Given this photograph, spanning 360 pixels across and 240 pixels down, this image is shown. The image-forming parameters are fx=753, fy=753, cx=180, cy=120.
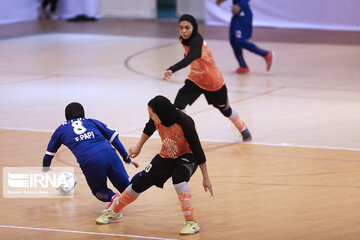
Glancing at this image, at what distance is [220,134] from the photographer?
10.7m

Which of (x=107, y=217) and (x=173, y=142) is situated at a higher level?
(x=173, y=142)

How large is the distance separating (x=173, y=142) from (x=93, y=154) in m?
0.88

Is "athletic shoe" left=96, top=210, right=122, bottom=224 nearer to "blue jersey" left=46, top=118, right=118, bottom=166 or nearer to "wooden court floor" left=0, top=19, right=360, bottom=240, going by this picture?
"wooden court floor" left=0, top=19, right=360, bottom=240

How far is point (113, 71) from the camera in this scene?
16094mm

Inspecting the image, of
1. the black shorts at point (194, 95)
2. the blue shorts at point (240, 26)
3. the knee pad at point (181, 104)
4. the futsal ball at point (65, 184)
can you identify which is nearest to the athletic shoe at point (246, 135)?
the black shorts at point (194, 95)

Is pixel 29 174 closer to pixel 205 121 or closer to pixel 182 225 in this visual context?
pixel 182 225

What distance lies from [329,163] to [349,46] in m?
10.8

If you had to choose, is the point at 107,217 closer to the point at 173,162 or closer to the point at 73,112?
the point at 173,162

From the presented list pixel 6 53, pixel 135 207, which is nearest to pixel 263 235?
pixel 135 207

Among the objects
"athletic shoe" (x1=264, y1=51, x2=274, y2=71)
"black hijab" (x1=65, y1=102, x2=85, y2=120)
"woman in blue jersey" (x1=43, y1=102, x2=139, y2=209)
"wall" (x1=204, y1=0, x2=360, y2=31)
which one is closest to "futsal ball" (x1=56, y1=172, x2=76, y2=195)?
"woman in blue jersey" (x1=43, y1=102, x2=139, y2=209)

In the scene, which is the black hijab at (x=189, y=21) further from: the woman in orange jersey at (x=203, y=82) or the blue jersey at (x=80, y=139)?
the blue jersey at (x=80, y=139)

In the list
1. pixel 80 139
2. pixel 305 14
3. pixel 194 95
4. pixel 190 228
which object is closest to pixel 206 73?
pixel 194 95

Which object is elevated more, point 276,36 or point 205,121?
point 205,121

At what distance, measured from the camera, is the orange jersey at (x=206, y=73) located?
980 cm
